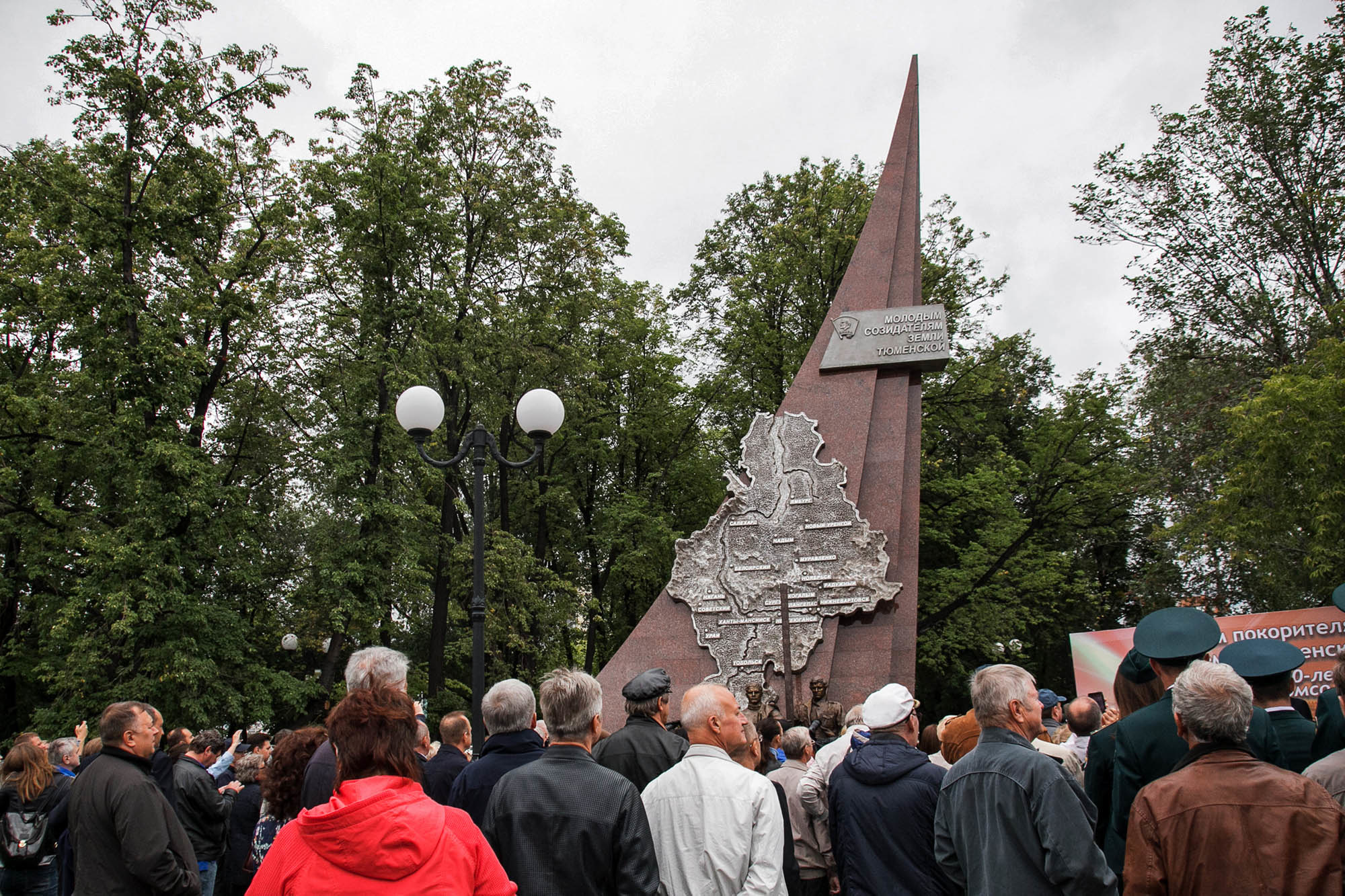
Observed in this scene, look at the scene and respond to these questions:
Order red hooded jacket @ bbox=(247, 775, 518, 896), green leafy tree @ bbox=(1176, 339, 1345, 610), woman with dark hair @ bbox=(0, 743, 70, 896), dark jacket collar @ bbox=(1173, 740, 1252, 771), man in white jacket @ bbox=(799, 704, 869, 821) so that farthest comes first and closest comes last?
green leafy tree @ bbox=(1176, 339, 1345, 610)
woman with dark hair @ bbox=(0, 743, 70, 896)
man in white jacket @ bbox=(799, 704, 869, 821)
dark jacket collar @ bbox=(1173, 740, 1252, 771)
red hooded jacket @ bbox=(247, 775, 518, 896)

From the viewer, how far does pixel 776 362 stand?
20.5 metres

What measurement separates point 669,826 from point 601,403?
60.3 ft

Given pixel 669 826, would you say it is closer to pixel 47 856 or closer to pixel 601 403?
pixel 47 856

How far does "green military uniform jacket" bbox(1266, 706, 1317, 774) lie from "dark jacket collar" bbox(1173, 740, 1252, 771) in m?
1.12

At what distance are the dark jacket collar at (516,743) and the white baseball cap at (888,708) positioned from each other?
51.5 inches

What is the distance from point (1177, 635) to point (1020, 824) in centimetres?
115

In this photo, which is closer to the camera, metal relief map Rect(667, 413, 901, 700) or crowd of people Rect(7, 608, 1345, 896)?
crowd of people Rect(7, 608, 1345, 896)

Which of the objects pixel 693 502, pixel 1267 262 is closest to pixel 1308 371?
pixel 1267 262

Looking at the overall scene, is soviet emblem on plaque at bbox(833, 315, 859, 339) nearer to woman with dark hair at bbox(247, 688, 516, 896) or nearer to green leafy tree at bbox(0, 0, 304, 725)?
green leafy tree at bbox(0, 0, 304, 725)

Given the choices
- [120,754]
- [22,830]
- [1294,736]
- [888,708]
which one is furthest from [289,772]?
[1294,736]

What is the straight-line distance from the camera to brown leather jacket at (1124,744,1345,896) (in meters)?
2.56

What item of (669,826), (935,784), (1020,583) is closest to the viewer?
(669,826)

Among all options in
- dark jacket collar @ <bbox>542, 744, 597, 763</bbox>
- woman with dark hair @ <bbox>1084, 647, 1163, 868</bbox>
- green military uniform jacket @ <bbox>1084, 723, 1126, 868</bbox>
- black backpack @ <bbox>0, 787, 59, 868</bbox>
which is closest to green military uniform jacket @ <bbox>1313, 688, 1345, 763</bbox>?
woman with dark hair @ <bbox>1084, 647, 1163, 868</bbox>

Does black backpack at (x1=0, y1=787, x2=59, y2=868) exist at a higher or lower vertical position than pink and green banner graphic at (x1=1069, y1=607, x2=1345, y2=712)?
lower
